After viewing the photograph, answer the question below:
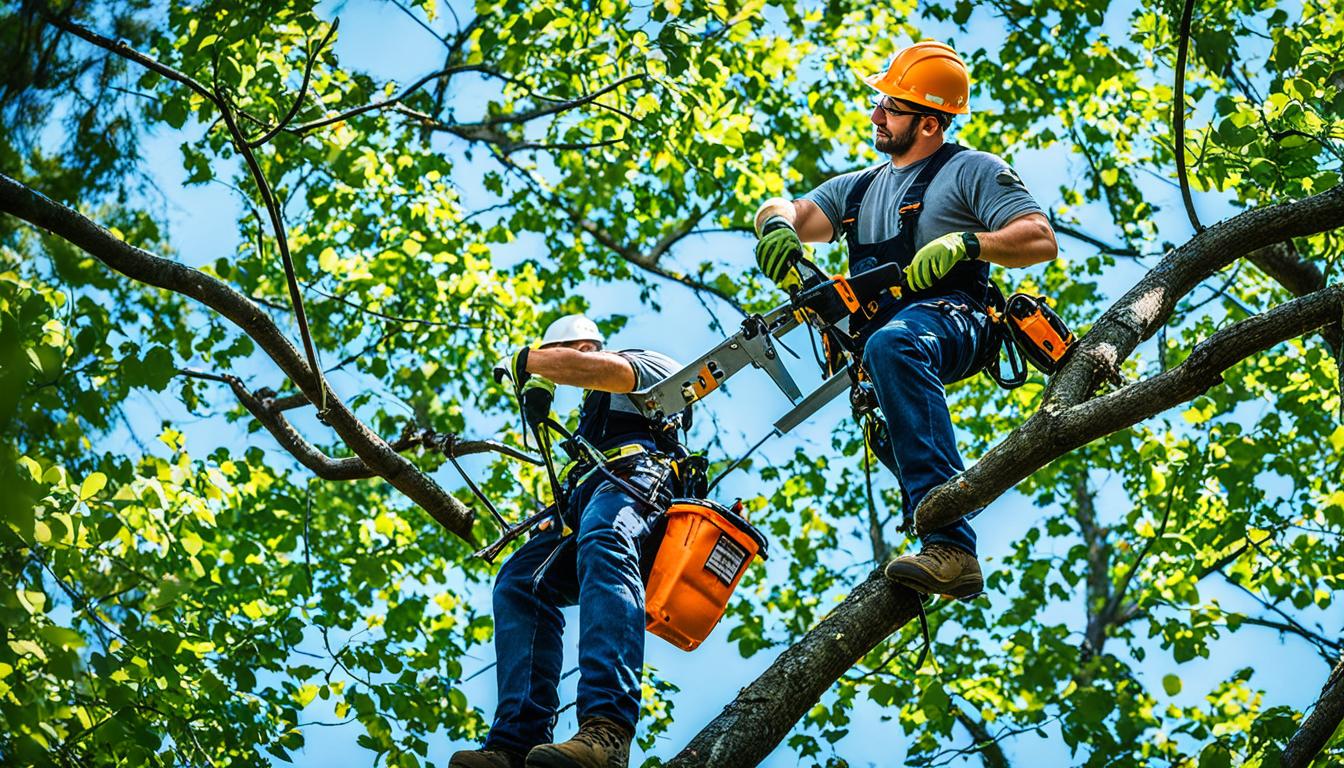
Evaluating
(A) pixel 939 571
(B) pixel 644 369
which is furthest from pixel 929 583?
(B) pixel 644 369

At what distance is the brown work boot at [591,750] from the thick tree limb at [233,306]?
159 cm

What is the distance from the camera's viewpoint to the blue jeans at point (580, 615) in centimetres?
351

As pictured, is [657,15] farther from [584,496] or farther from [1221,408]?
[1221,408]

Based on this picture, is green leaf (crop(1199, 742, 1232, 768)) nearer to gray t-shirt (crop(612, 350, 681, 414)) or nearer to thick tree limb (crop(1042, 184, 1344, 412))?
thick tree limb (crop(1042, 184, 1344, 412))

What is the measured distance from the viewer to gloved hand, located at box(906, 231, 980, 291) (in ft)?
13.4

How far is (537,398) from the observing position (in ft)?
14.3

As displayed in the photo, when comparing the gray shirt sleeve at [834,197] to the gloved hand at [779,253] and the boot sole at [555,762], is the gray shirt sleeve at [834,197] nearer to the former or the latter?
the gloved hand at [779,253]

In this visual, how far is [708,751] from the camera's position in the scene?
→ 3250mm

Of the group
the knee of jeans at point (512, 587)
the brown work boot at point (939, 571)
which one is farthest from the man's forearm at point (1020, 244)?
the knee of jeans at point (512, 587)

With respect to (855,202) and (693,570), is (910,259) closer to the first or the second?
(855,202)

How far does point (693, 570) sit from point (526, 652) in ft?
1.76

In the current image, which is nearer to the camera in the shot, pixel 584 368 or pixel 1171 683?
pixel 584 368

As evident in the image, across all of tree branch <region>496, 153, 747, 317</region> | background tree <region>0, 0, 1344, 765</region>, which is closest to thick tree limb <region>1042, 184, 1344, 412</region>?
background tree <region>0, 0, 1344, 765</region>

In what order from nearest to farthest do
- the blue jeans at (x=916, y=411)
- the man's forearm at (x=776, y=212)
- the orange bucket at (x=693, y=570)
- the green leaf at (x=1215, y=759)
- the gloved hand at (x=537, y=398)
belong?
1. the blue jeans at (x=916, y=411)
2. the orange bucket at (x=693, y=570)
3. the gloved hand at (x=537, y=398)
4. the green leaf at (x=1215, y=759)
5. the man's forearm at (x=776, y=212)
